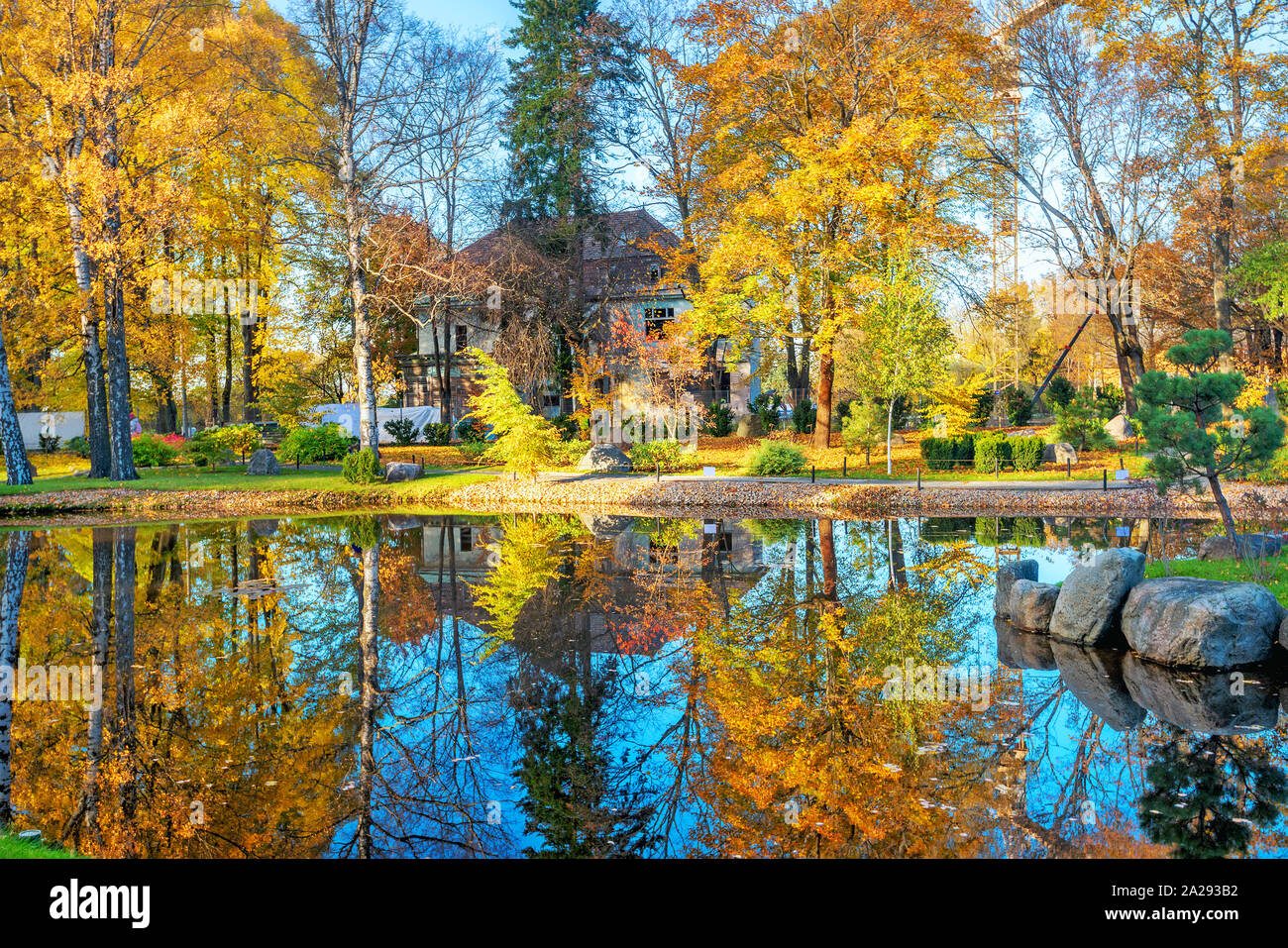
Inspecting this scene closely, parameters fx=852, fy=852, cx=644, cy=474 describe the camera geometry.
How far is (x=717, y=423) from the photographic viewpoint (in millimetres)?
29125

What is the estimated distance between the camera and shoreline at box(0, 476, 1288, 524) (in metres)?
18.0

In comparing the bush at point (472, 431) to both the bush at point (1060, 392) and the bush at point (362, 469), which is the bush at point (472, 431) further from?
the bush at point (1060, 392)

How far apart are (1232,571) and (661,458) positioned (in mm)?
14460

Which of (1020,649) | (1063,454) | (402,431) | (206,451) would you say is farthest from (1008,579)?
(402,431)

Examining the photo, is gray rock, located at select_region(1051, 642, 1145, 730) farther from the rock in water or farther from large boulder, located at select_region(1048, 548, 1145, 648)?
the rock in water

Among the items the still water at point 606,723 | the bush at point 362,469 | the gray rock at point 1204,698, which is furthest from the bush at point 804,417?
the gray rock at point 1204,698

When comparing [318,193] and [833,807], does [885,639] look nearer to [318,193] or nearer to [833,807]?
[833,807]

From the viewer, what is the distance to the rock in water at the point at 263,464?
79.0 feet

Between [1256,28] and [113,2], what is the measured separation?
99.0ft

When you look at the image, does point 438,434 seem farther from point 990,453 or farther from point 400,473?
point 990,453

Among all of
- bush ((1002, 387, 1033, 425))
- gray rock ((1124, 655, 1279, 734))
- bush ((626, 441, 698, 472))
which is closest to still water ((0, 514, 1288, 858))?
gray rock ((1124, 655, 1279, 734))

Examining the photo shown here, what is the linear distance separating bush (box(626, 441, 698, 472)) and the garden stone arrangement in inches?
561

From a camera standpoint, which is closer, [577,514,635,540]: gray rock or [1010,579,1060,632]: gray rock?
[1010,579,1060,632]: gray rock

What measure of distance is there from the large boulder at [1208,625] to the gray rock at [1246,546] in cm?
340
